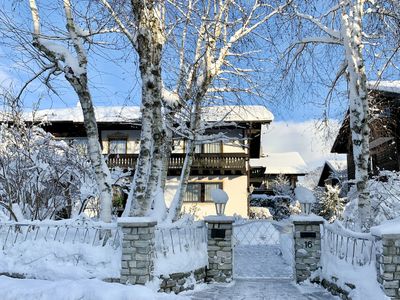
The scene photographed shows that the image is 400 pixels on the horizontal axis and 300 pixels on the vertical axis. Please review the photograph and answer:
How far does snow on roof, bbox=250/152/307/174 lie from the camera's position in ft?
131

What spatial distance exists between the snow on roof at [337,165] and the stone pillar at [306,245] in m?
27.3

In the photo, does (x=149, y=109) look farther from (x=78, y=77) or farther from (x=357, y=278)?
(x=357, y=278)

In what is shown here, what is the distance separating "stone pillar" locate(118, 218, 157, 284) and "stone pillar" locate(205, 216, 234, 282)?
2203mm

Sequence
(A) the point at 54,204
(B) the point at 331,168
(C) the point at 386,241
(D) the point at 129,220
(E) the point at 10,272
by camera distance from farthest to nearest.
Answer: (B) the point at 331,168, (A) the point at 54,204, (E) the point at 10,272, (D) the point at 129,220, (C) the point at 386,241

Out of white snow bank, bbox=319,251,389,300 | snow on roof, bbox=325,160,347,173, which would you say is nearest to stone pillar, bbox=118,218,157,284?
white snow bank, bbox=319,251,389,300

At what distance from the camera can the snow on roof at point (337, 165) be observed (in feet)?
116

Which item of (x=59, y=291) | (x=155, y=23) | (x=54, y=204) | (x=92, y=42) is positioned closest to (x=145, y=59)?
(x=155, y=23)

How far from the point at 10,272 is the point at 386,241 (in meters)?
6.25

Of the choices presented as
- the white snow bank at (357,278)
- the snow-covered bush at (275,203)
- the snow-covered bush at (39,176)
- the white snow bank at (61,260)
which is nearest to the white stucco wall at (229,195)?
the snow-covered bush at (275,203)

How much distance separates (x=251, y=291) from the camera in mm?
7730

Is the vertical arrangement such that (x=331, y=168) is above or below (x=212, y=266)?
above

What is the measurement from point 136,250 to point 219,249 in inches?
102

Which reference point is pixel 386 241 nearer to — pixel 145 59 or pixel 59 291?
pixel 59 291

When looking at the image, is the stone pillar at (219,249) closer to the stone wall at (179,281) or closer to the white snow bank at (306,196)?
the stone wall at (179,281)
